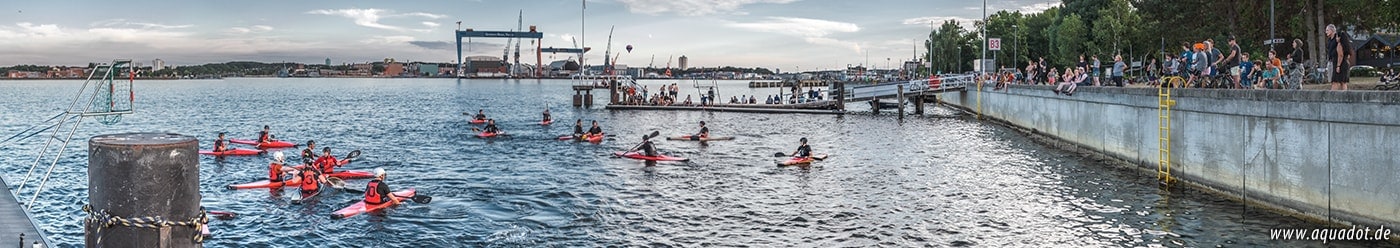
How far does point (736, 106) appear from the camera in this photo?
256 ft

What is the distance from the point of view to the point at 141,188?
518 centimetres

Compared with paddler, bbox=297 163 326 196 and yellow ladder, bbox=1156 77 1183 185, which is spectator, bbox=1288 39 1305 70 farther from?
paddler, bbox=297 163 326 196

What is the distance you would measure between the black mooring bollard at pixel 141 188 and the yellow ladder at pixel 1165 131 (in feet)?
80.6

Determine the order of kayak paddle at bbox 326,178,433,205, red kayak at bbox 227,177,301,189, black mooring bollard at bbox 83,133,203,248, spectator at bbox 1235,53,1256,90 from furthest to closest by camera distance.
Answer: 1. red kayak at bbox 227,177,301,189
2. spectator at bbox 1235,53,1256,90
3. kayak paddle at bbox 326,178,433,205
4. black mooring bollard at bbox 83,133,203,248

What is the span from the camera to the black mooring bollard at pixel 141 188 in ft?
16.8

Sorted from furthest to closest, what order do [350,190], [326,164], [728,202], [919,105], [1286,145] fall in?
[919,105] → [326,164] → [350,190] → [728,202] → [1286,145]

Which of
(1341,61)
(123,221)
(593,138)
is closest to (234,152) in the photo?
(593,138)

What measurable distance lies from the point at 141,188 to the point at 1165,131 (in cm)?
2569

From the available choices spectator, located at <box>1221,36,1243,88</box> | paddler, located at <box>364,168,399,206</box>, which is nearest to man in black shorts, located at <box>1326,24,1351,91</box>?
spectator, located at <box>1221,36,1243,88</box>

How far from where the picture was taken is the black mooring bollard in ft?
16.8

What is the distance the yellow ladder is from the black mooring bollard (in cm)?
2458

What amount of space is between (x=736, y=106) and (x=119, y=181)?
7323 cm

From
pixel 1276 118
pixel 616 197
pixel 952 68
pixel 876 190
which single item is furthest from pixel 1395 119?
pixel 952 68

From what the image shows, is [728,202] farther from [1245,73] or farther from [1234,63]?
[1234,63]
